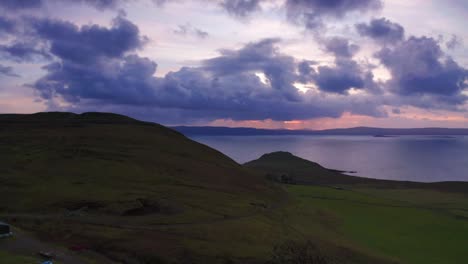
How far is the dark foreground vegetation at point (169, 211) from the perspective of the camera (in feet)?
103

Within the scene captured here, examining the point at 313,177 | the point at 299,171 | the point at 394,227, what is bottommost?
the point at 313,177

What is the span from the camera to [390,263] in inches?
1455

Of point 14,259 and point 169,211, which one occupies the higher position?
point 14,259

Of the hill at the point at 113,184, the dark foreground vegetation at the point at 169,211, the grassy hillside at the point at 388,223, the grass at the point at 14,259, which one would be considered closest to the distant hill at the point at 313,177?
the grassy hillside at the point at 388,223

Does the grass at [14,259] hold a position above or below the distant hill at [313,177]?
above

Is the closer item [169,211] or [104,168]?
[169,211]

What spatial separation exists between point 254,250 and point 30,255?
1705cm

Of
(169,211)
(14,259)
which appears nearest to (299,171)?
(169,211)

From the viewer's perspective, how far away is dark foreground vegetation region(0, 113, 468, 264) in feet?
103

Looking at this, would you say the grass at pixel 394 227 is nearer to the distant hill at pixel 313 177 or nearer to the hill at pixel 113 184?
the hill at pixel 113 184

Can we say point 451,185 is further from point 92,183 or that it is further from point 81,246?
point 81,246

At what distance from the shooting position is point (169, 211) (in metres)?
41.7

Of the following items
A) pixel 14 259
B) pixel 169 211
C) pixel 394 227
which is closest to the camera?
pixel 14 259

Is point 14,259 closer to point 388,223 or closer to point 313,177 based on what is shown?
point 388,223
